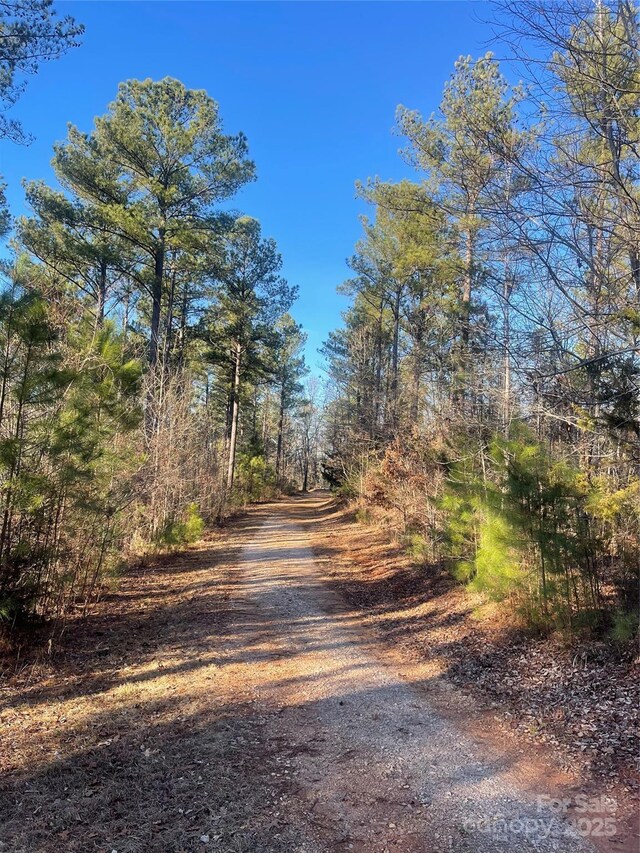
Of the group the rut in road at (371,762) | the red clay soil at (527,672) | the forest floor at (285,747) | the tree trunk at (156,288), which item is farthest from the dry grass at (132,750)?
the tree trunk at (156,288)

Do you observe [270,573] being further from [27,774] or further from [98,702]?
[27,774]

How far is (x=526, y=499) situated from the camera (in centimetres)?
630

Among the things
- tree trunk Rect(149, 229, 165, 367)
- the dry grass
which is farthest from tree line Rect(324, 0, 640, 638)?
tree trunk Rect(149, 229, 165, 367)

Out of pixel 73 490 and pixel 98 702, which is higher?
pixel 73 490

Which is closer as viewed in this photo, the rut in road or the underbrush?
the rut in road

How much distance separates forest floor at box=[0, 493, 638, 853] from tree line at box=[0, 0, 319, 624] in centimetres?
160

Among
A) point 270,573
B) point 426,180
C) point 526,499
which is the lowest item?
point 270,573

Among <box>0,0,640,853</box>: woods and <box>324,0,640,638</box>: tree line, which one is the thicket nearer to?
<box>0,0,640,853</box>: woods

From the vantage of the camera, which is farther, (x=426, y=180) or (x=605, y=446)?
(x=426, y=180)

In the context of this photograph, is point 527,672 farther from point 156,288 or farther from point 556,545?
point 156,288

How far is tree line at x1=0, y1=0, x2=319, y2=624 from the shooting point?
18.7ft

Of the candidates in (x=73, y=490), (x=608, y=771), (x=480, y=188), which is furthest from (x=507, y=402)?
(x=73, y=490)

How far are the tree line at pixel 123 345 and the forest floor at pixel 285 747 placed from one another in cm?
160

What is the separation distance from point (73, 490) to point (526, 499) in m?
5.67
